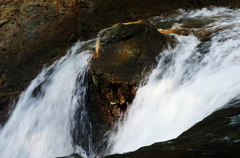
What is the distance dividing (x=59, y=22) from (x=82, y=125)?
416 centimetres

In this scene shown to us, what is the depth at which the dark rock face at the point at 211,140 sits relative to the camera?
173cm

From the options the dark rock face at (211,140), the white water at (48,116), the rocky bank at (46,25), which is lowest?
the white water at (48,116)

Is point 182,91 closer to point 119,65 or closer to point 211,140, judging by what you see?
point 119,65

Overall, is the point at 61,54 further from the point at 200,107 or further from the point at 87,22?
the point at 200,107

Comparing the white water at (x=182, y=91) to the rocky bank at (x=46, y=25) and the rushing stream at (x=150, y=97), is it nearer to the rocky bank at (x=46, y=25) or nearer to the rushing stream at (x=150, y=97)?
the rushing stream at (x=150, y=97)

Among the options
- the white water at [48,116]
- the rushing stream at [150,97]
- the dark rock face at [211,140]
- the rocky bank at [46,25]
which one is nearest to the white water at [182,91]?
the rushing stream at [150,97]

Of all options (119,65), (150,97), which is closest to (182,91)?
(150,97)

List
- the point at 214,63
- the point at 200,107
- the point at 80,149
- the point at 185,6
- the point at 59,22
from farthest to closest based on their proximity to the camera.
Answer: the point at 185,6 → the point at 59,22 → the point at 80,149 → the point at 214,63 → the point at 200,107

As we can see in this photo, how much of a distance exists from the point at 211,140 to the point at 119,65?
2.66m

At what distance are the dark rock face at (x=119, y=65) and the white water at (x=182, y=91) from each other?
0.23m

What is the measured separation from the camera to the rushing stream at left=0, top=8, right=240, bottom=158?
3.24 meters

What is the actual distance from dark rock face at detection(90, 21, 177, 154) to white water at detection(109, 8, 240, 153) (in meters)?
0.23

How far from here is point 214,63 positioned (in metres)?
3.98

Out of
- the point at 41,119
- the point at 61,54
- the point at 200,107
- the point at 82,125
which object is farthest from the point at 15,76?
the point at 200,107
